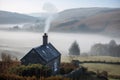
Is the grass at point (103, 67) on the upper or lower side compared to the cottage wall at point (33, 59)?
lower

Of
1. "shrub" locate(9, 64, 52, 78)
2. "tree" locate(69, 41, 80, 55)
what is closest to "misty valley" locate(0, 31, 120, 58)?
"tree" locate(69, 41, 80, 55)

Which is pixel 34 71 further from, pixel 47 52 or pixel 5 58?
pixel 5 58

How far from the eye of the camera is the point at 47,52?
36.8m

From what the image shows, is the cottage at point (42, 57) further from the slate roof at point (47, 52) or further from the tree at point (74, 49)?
the tree at point (74, 49)

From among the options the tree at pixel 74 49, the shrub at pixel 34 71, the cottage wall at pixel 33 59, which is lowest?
the shrub at pixel 34 71

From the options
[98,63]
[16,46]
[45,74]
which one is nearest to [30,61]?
[45,74]

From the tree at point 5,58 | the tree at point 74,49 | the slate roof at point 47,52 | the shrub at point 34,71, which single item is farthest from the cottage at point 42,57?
the tree at point 74,49

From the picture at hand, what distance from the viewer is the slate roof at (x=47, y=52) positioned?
112 ft

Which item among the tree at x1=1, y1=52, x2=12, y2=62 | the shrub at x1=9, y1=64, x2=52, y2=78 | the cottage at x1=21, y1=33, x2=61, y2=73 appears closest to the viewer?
the shrub at x1=9, y1=64, x2=52, y2=78

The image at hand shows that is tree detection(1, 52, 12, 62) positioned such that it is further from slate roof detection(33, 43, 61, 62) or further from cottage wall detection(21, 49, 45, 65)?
cottage wall detection(21, 49, 45, 65)

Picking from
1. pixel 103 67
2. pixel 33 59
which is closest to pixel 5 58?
pixel 33 59

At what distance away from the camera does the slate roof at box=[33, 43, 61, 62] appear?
34.3 m

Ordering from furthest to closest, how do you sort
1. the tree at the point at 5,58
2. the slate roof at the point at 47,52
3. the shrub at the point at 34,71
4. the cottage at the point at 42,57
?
the tree at the point at 5,58 < the slate roof at the point at 47,52 < the cottage at the point at 42,57 < the shrub at the point at 34,71

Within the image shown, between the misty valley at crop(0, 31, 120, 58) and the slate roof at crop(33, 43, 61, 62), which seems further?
the misty valley at crop(0, 31, 120, 58)
